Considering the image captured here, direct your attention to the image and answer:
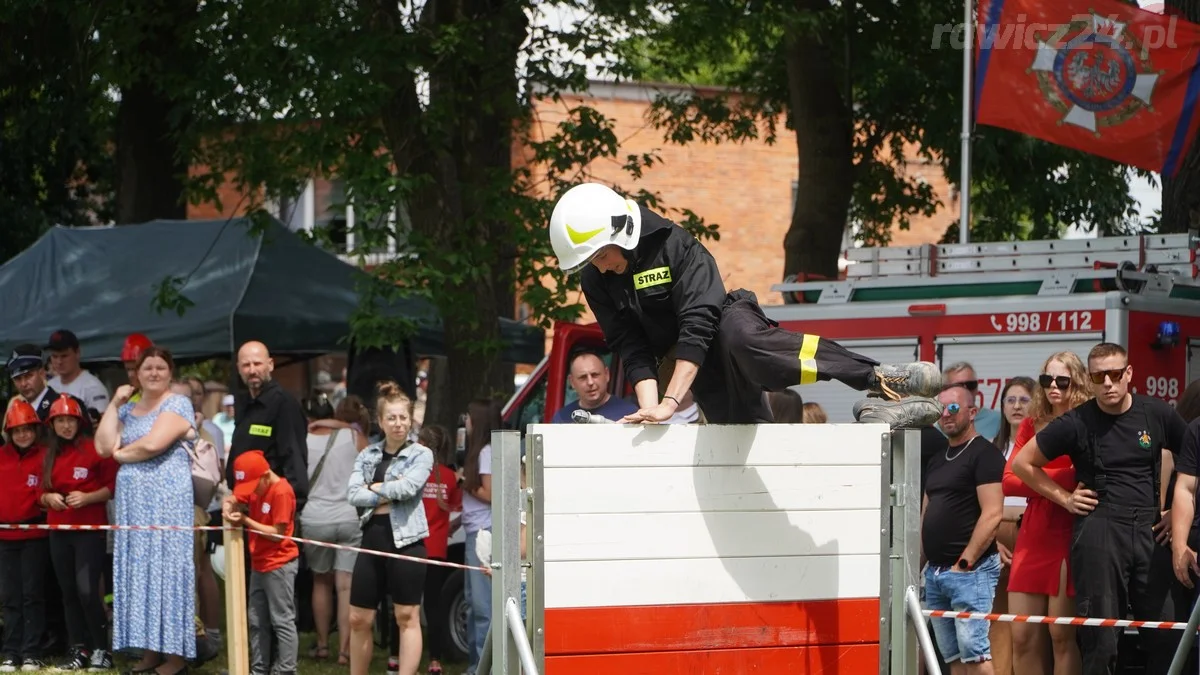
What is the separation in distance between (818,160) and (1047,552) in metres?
9.48

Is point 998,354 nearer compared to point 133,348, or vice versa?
point 998,354

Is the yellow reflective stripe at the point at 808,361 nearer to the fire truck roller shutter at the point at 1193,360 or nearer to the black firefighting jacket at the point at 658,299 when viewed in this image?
the black firefighting jacket at the point at 658,299

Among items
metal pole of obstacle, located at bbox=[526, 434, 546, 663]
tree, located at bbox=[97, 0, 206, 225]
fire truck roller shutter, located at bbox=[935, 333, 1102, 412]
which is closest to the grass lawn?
fire truck roller shutter, located at bbox=[935, 333, 1102, 412]

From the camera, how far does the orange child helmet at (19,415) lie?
37.3 ft

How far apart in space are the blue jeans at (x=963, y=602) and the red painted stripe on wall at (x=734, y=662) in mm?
2271

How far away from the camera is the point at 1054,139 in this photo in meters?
13.3

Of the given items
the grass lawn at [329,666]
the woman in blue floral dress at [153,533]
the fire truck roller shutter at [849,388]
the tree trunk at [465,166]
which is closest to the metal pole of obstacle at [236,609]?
the woman in blue floral dress at [153,533]

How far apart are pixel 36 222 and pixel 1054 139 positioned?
51.5 ft

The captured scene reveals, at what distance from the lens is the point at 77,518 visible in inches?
444

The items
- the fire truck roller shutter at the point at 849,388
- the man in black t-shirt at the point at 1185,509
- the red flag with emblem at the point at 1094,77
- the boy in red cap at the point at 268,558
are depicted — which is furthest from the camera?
the red flag with emblem at the point at 1094,77

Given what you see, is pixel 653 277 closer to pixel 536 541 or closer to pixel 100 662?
pixel 536 541

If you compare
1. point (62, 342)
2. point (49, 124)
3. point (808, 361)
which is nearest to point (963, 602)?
point (808, 361)

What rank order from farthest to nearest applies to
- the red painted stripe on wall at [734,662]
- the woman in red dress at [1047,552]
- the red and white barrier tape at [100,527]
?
the red and white barrier tape at [100,527] < the woman in red dress at [1047,552] < the red painted stripe on wall at [734,662]

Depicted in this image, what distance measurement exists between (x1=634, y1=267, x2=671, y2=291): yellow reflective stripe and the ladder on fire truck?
204 inches
